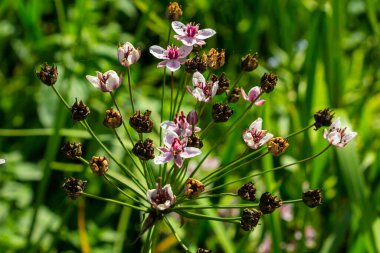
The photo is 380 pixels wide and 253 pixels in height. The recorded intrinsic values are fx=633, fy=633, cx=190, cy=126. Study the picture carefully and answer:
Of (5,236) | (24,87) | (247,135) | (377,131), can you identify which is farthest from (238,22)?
(247,135)

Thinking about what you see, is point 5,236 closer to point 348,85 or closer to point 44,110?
point 44,110

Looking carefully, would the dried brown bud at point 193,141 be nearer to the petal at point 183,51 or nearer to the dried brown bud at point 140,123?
the dried brown bud at point 140,123

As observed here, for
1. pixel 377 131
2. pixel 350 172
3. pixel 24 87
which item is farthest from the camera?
pixel 377 131

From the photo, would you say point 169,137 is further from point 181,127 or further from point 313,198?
point 313,198

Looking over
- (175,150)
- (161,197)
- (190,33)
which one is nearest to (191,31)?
(190,33)

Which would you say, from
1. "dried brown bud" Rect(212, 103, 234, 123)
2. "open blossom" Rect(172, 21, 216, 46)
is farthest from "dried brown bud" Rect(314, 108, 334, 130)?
"open blossom" Rect(172, 21, 216, 46)

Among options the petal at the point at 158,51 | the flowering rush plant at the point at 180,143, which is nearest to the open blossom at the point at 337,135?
the flowering rush plant at the point at 180,143
